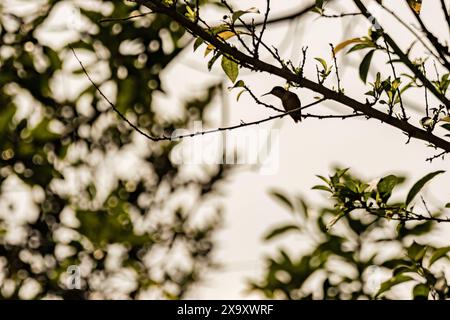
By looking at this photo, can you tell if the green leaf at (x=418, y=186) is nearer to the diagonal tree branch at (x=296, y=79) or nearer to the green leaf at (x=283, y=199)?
the diagonal tree branch at (x=296, y=79)

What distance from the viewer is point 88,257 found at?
416cm

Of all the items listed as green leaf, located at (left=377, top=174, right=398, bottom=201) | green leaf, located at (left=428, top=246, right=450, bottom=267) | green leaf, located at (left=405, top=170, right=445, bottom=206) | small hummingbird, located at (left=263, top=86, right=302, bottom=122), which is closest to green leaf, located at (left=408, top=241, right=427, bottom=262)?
green leaf, located at (left=428, top=246, right=450, bottom=267)

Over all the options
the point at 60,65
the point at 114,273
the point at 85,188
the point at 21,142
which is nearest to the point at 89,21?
the point at 60,65

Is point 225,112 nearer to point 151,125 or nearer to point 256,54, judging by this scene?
point 151,125

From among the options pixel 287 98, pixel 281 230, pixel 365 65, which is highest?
pixel 281 230

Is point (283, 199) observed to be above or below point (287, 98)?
above

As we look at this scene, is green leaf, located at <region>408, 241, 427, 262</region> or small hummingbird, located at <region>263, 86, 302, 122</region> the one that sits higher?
small hummingbird, located at <region>263, 86, 302, 122</region>

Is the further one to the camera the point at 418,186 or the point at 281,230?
the point at 281,230

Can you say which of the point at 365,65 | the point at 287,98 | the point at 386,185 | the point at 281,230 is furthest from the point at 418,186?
the point at 281,230

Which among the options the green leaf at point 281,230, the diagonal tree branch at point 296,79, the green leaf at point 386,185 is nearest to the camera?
the diagonal tree branch at point 296,79

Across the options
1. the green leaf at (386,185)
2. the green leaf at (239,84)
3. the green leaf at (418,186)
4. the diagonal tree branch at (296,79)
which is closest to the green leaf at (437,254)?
the green leaf at (418,186)

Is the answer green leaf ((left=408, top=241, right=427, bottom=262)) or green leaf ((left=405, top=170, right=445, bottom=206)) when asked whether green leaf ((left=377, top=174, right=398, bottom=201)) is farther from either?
green leaf ((left=408, top=241, right=427, bottom=262))

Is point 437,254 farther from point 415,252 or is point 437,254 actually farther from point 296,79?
point 296,79
